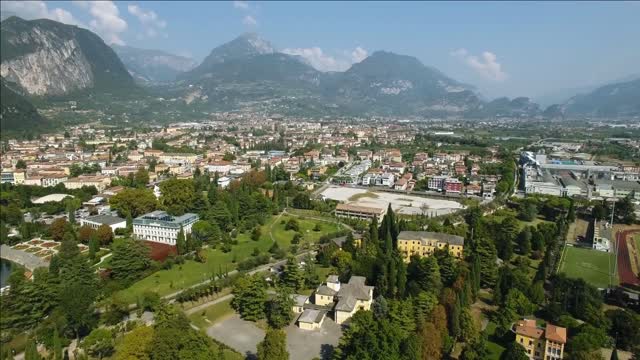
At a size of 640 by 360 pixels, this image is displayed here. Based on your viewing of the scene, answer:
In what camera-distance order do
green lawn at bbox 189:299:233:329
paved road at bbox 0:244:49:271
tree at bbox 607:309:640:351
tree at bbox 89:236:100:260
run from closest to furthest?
tree at bbox 607:309:640:351 < green lawn at bbox 189:299:233:329 < tree at bbox 89:236:100:260 < paved road at bbox 0:244:49:271

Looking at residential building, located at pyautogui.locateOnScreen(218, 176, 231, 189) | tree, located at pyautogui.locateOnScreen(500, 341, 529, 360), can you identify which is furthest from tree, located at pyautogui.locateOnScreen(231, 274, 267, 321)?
residential building, located at pyautogui.locateOnScreen(218, 176, 231, 189)

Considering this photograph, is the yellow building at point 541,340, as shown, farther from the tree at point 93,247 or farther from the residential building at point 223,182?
the residential building at point 223,182

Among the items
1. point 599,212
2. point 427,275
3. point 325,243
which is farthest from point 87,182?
point 599,212

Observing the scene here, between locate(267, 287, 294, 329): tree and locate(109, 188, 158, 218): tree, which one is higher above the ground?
locate(109, 188, 158, 218): tree

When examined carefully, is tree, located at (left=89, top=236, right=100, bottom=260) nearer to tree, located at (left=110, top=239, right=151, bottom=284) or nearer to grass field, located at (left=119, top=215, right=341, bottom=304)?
tree, located at (left=110, top=239, right=151, bottom=284)

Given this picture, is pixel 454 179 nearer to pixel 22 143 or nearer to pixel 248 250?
pixel 248 250

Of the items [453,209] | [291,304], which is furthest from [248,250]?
[453,209]
